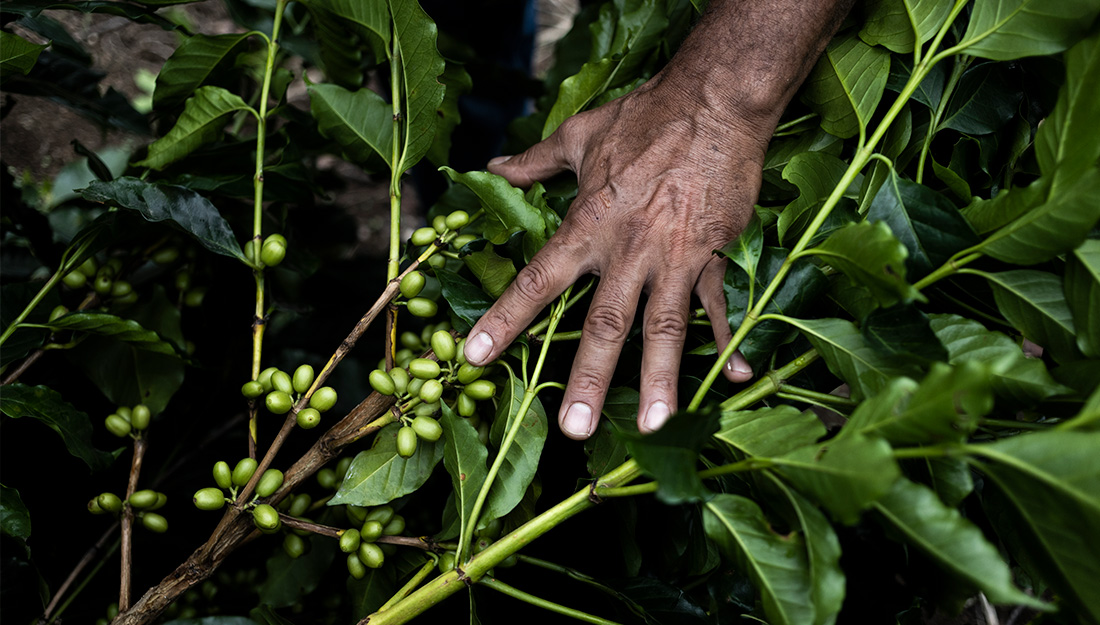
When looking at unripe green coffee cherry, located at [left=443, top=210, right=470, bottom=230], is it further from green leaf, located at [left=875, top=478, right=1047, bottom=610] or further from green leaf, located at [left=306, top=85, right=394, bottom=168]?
green leaf, located at [left=875, top=478, right=1047, bottom=610]

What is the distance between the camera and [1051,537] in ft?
1.81

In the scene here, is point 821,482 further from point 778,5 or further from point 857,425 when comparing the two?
point 778,5

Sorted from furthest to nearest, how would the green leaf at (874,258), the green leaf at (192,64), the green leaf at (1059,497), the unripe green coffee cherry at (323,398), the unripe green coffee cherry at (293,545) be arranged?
the green leaf at (192,64) → the unripe green coffee cherry at (293,545) → the unripe green coffee cherry at (323,398) → the green leaf at (874,258) → the green leaf at (1059,497)

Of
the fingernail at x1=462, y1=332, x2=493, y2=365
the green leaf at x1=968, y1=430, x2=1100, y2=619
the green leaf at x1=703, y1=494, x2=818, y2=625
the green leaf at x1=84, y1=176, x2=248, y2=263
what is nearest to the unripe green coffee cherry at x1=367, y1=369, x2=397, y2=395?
the fingernail at x1=462, y1=332, x2=493, y2=365

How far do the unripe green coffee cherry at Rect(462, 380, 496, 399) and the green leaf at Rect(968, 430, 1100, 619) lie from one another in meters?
0.53

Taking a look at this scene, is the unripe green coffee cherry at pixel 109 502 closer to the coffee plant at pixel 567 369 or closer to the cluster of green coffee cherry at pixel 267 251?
the coffee plant at pixel 567 369

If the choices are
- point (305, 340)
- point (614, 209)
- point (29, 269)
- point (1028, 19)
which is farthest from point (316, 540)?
point (1028, 19)

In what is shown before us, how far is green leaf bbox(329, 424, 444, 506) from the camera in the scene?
0.83m

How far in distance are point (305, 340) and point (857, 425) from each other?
3.86 ft

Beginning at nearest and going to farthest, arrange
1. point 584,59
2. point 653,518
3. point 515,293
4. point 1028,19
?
1. point 1028,19
2. point 515,293
3. point 653,518
4. point 584,59

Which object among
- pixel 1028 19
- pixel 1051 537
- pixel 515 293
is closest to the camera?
pixel 1051 537

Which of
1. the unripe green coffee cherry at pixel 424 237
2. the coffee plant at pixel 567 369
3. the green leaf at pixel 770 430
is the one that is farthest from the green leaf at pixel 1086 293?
the unripe green coffee cherry at pixel 424 237

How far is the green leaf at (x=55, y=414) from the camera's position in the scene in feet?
3.01

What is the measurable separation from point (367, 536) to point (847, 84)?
0.91m
